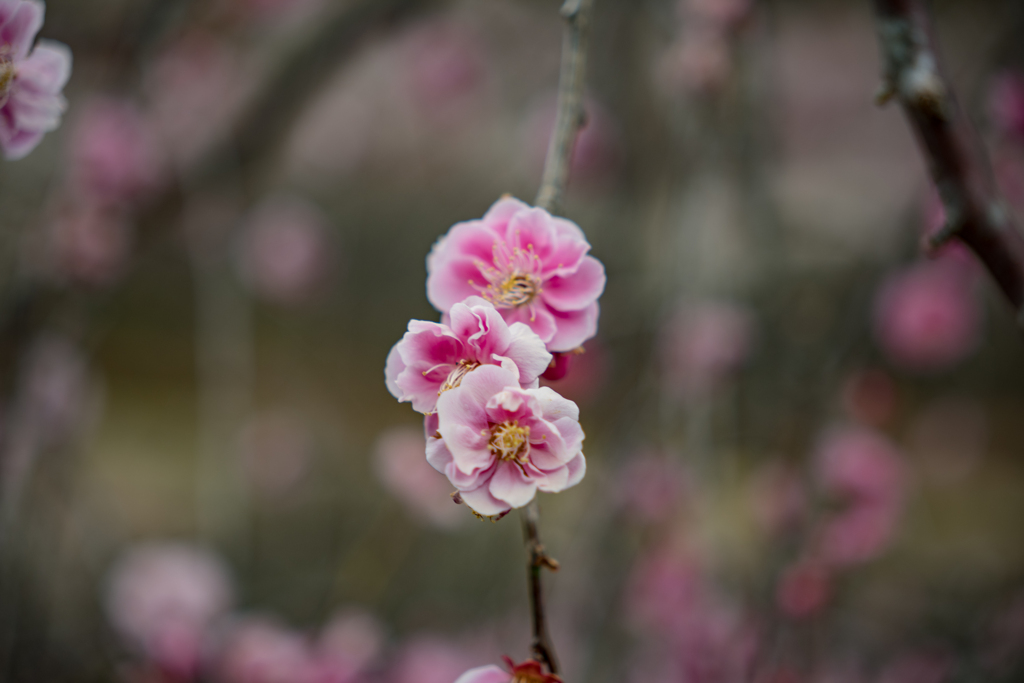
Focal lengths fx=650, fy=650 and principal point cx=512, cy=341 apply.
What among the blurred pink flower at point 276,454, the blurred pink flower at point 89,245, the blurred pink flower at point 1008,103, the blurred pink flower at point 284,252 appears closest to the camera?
the blurred pink flower at point 1008,103

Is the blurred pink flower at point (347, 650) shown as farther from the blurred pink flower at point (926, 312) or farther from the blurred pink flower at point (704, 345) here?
the blurred pink flower at point (926, 312)

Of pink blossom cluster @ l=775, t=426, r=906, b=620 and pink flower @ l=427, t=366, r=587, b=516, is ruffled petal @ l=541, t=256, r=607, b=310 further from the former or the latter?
pink blossom cluster @ l=775, t=426, r=906, b=620

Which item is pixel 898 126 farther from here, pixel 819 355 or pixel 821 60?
pixel 819 355

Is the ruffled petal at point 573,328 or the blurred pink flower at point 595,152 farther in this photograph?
the blurred pink flower at point 595,152

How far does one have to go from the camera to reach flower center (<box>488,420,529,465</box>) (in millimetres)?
273

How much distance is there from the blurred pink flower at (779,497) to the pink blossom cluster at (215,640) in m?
0.56

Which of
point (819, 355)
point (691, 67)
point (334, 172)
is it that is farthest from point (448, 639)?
point (334, 172)

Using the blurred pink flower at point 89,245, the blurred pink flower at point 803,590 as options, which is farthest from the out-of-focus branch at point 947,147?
the blurred pink flower at point 89,245

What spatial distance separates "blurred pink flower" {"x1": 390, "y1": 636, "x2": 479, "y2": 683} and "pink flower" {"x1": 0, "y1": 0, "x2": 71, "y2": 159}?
945 mm

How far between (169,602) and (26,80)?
81cm

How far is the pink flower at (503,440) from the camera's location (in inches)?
10.5

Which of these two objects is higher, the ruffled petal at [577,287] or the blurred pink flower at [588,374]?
the blurred pink flower at [588,374]

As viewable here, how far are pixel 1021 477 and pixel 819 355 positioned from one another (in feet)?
4.40

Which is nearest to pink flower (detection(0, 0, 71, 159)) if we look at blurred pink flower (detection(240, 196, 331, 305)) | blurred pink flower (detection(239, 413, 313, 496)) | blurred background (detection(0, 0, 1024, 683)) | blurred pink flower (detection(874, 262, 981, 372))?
blurred background (detection(0, 0, 1024, 683))
